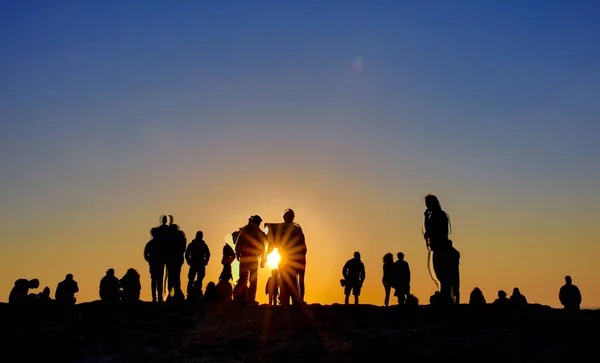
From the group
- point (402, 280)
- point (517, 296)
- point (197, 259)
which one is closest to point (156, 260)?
point (197, 259)

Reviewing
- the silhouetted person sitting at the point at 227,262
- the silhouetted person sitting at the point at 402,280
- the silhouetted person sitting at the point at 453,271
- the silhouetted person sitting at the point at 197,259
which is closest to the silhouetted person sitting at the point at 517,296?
the silhouetted person sitting at the point at 402,280

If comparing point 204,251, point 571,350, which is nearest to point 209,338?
point 204,251

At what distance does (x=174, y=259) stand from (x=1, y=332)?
16.9 ft

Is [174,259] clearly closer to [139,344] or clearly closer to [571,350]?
[139,344]

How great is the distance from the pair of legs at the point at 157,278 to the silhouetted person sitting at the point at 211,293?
135cm

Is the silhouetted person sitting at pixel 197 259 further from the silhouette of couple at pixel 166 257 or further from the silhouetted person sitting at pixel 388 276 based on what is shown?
the silhouetted person sitting at pixel 388 276

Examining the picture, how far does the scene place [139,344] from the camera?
1205 centimetres

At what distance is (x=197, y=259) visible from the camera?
1761cm

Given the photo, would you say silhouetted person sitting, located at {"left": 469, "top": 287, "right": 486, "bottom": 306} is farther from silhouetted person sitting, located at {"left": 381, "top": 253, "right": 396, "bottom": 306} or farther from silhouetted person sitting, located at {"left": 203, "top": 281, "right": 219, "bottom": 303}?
silhouetted person sitting, located at {"left": 203, "top": 281, "right": 219, "bottom": 303}

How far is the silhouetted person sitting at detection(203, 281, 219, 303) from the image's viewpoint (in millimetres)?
16625

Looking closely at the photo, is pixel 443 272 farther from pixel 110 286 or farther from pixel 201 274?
pixel 110 286

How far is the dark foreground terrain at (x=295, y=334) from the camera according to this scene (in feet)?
37.2

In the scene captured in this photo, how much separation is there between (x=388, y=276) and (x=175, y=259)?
6.73 m

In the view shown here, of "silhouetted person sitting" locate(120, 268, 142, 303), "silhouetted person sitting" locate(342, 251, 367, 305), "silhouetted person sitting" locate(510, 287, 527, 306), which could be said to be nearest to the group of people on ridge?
"silhouetted person sitting" locate(120, 268, 142, 303)
